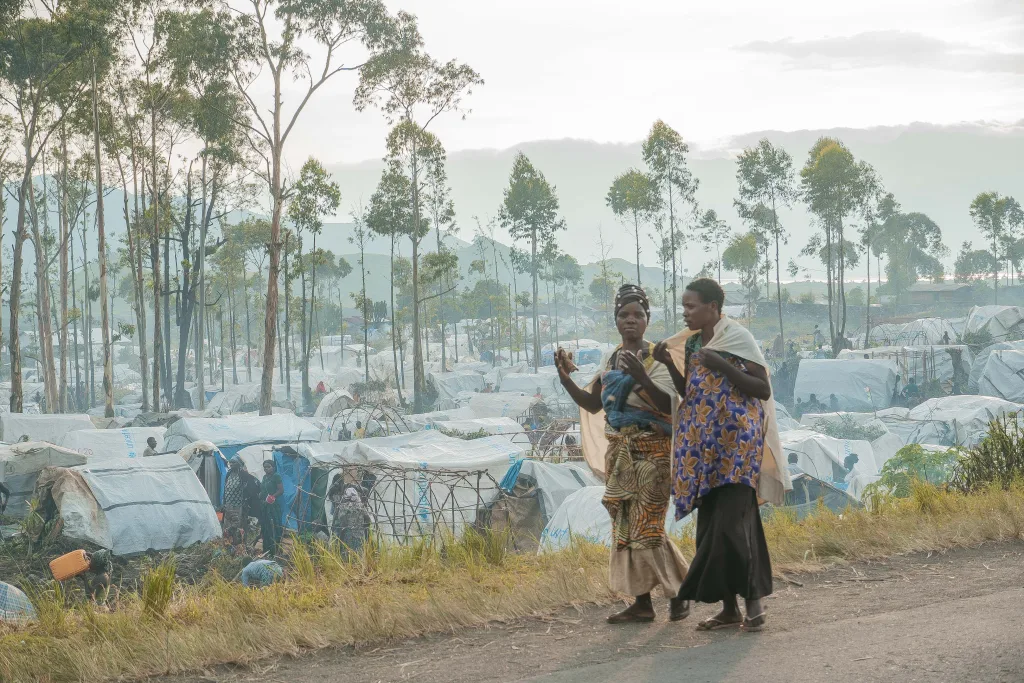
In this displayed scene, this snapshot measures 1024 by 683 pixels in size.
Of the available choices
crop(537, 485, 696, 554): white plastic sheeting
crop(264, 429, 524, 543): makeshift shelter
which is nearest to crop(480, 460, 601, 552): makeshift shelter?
crop(264, 429, 524, 543): makeshift shelter

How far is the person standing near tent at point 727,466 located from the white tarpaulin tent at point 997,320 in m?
35.6

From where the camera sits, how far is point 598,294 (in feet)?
292

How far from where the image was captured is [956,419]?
19359mm

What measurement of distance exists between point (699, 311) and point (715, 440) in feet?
1.57

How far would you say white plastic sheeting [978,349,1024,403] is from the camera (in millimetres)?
26312

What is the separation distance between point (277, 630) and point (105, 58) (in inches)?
1021

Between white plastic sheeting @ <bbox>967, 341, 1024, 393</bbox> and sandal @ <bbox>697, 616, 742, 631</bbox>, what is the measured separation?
27.7 m

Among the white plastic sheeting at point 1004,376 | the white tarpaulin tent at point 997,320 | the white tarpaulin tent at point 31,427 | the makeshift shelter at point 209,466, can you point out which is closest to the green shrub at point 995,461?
the makeshift shelter at point 209,466

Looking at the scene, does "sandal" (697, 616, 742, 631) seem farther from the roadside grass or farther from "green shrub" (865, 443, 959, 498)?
"green shrub" (865, 443, 959, 498)

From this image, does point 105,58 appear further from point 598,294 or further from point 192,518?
point 598,294

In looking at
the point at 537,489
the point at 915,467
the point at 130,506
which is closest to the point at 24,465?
the point at 130,506

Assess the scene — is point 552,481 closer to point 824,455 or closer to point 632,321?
point 824,455

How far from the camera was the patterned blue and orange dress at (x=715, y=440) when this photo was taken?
10.9 feet

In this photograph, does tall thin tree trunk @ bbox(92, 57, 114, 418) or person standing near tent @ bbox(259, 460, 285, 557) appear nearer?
person standing near tent @ bbox(259, 460, 285, 557)
